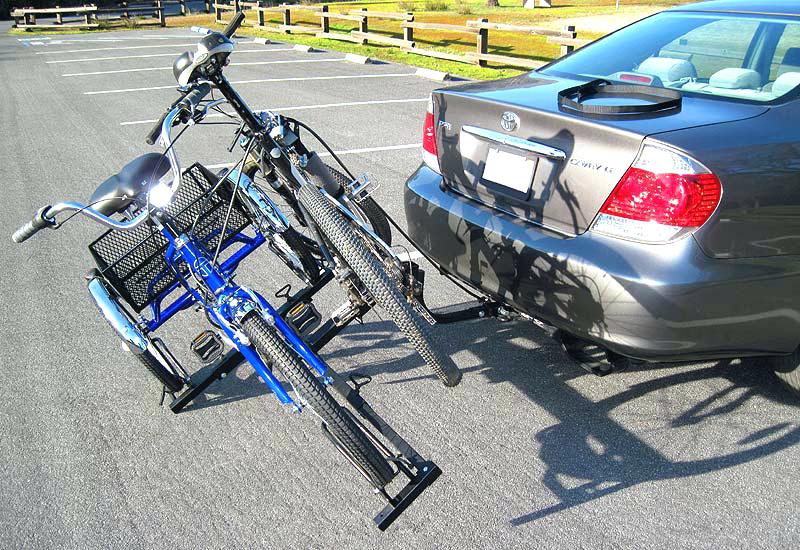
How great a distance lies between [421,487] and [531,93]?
1.93 meters

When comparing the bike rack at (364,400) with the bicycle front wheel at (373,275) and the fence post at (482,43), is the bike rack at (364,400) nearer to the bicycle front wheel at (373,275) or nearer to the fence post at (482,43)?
the bicycle front wheel at (373,275)

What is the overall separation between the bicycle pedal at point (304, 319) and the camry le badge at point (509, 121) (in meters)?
1.23

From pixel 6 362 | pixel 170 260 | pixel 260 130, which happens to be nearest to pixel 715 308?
pixel 260 130

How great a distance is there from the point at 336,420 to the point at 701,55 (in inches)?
109

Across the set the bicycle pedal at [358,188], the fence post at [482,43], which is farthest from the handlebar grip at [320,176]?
the fence post at [482,43]

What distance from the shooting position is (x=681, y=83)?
12.1 feet

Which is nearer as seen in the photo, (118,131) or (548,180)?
(548,180)

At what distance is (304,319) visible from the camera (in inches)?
138

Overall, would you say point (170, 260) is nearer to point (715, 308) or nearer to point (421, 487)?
point (421, 487)

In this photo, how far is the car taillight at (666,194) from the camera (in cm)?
278

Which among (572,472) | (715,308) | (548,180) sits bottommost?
(572,472)

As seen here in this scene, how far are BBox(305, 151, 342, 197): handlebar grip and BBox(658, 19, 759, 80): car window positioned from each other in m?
1.91

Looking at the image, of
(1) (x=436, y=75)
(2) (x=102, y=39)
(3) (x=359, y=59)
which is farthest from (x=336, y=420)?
(2) (x=102, y=39)

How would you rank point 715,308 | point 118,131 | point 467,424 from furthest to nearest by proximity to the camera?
point 118,131, point 467,424, point 715,308
